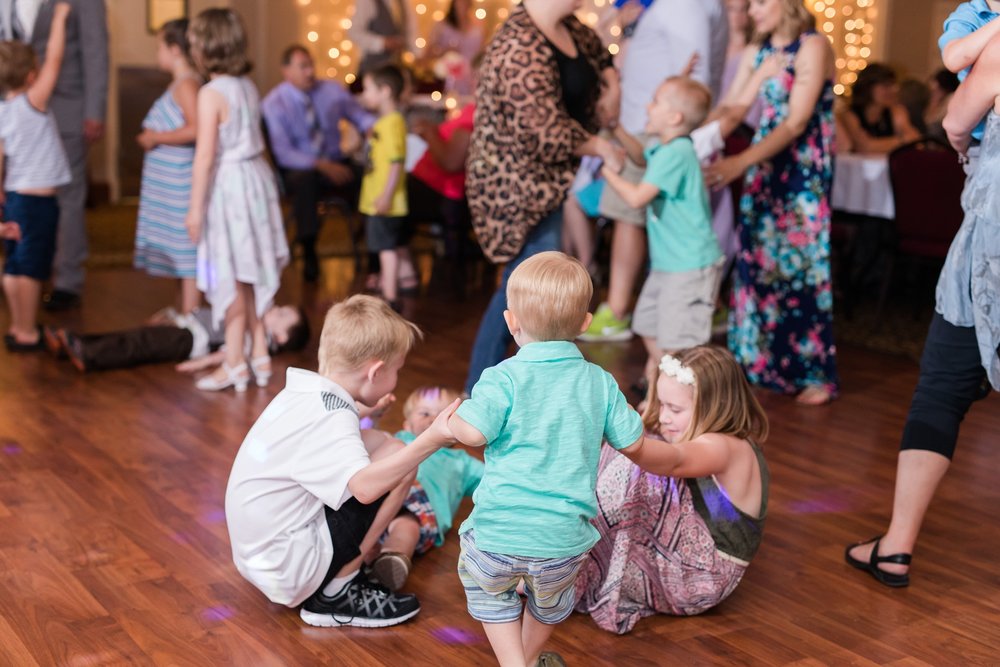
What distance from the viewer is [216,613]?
7.70 feet

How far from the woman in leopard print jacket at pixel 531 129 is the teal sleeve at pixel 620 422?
1.63 meters

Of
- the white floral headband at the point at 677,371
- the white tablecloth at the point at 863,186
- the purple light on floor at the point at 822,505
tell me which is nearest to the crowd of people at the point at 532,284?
the white floral headband at the point at 677,371

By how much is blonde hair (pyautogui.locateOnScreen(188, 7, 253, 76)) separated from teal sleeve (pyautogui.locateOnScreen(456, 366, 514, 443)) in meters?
2.46

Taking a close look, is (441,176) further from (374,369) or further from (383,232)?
(374,369)

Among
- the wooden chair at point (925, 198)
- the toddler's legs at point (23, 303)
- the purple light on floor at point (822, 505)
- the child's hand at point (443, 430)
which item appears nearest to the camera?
the child's hand at point (443, 430)

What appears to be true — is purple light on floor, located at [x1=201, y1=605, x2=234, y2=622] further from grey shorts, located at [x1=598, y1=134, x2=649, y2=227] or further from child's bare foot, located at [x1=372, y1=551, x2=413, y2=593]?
grey shorts, located at [x1=598, y1=134, x2=649, y2=227]

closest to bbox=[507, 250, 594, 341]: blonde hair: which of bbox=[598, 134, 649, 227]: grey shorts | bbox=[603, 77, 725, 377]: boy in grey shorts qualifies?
bbox=[603, 77, 725, 377]: boy in grey shorts

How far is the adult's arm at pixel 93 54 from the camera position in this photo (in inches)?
200

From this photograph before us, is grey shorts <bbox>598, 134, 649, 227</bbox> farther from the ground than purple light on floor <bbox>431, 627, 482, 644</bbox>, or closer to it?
farther from the ground

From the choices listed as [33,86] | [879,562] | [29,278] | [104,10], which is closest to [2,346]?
[29,278]

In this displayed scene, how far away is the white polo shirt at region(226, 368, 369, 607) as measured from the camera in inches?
85.1

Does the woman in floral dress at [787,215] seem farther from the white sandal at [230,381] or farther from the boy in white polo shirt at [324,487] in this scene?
the boy in white polo shirt at [324,487]

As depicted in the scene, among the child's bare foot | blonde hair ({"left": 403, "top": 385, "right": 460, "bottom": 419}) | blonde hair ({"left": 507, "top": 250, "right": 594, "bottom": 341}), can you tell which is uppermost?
blonde hair ({"left": 507, "top": 250, "right": 594, "bottom": 341})

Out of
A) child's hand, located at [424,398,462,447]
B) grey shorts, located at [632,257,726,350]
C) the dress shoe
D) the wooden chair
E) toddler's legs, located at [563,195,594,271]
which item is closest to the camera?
child's hand, located at [424,398,462,447]
